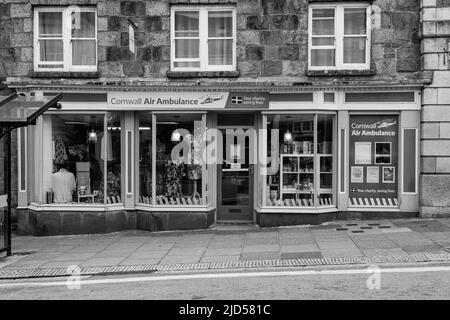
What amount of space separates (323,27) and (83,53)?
634 centimetres

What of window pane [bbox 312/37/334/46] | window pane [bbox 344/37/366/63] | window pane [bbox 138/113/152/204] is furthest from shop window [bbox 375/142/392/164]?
window pane [bbox 138/113/152/204]

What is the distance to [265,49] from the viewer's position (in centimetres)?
1367

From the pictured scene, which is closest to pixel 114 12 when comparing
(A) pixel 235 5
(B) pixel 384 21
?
(A) pixel 235 5

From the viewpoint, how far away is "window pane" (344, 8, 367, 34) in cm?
1371

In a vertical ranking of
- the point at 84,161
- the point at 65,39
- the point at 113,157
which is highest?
the point at 65,39

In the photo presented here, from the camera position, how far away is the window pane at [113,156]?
14.1 metres

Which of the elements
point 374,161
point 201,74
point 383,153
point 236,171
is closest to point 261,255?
point 236,171

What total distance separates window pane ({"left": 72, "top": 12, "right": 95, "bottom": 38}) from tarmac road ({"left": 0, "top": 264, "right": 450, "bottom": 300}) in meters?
7.32

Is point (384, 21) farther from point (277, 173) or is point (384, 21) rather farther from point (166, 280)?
point (166, 280)

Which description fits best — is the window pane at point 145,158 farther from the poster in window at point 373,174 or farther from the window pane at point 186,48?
the poster in window at point 373,174

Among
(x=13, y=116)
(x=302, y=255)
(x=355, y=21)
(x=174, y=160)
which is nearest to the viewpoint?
(x=302, y=255)

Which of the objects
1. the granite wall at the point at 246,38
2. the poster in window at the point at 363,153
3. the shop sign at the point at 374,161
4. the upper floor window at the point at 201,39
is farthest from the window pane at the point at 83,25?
the poster in window at the point at 363,153

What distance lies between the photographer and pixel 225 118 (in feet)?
47.0

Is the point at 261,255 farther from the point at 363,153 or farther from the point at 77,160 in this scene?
the point at 77,160
